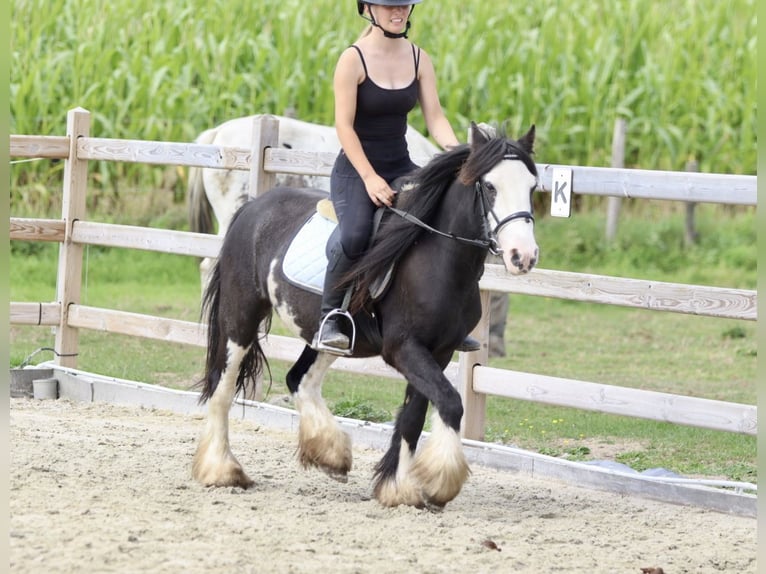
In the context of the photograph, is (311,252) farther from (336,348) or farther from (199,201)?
(199,201)

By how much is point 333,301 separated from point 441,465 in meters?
0.89

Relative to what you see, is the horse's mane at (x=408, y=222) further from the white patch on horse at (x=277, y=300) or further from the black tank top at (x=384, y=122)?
the white patch on horse at (x=277, y=300)

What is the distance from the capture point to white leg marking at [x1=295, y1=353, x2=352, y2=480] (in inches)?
232

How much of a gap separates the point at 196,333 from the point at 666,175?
3280mm

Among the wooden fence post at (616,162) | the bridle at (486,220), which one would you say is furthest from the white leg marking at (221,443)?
the wooden fence post at (616,162)

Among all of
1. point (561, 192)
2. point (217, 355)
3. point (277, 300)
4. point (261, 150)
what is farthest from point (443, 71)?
point (277, 300)

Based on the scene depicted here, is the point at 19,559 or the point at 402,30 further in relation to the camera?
the point at 402,30

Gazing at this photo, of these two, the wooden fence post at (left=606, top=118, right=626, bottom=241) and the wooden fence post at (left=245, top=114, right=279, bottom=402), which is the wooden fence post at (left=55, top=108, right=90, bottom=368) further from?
the wooden fence post at (left=606, top=118, right=626, bottom=241)

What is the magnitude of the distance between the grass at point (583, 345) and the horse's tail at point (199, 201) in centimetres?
102

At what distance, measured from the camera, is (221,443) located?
5988 millimetres

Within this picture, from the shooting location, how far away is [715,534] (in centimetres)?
543

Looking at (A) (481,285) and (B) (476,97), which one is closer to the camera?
(A) (481,285)

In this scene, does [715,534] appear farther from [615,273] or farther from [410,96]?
[615,273]

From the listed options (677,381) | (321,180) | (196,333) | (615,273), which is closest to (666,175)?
(196,333)
